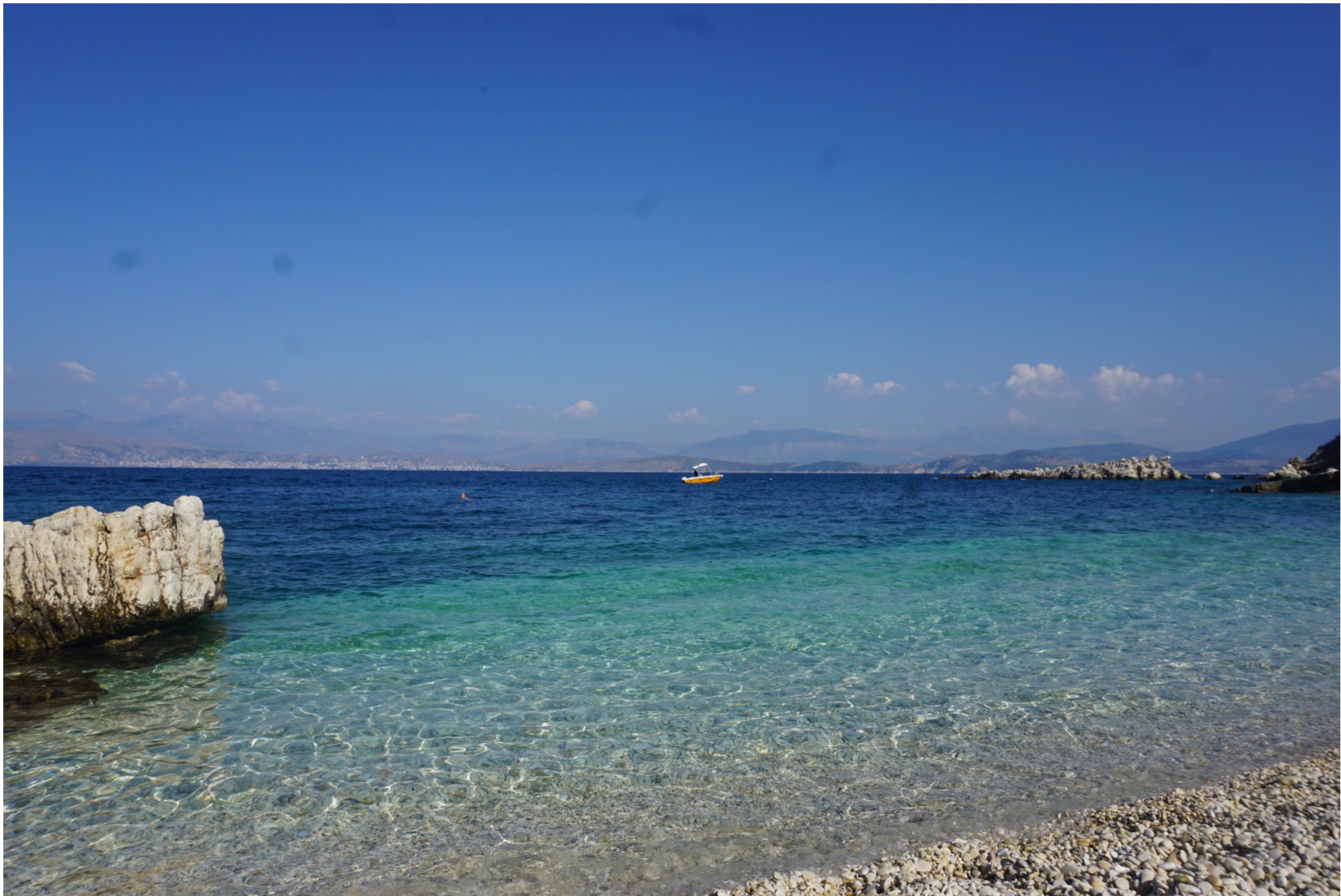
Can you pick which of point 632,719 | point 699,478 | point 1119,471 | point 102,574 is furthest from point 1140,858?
point 1119,471

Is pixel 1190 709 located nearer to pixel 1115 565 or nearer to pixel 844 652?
pixel 844 652

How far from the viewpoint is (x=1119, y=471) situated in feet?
335

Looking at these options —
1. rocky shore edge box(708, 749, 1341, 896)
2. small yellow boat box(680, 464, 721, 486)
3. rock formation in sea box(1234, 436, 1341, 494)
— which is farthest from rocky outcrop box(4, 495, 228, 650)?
rock formation in sea box(1234, 436, 1341, 494)

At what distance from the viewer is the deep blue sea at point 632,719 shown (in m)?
5.75

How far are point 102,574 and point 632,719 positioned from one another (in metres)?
9.87

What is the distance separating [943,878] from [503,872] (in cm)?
336

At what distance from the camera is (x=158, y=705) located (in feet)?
29.1

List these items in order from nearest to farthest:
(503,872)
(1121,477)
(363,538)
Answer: (503,872) → (363,538) → (1121,477)

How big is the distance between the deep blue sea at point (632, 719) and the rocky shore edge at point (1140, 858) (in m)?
0.38

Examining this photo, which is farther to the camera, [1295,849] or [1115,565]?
[1115,565]

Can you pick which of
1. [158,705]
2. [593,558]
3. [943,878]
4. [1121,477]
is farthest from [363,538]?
[1121,477]

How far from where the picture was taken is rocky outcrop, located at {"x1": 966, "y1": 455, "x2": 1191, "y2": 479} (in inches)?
4038

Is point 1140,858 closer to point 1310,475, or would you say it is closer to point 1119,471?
point 1310,475

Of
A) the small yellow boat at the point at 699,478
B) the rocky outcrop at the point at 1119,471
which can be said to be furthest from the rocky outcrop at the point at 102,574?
the rocky outcrop at the point at 1119,471
